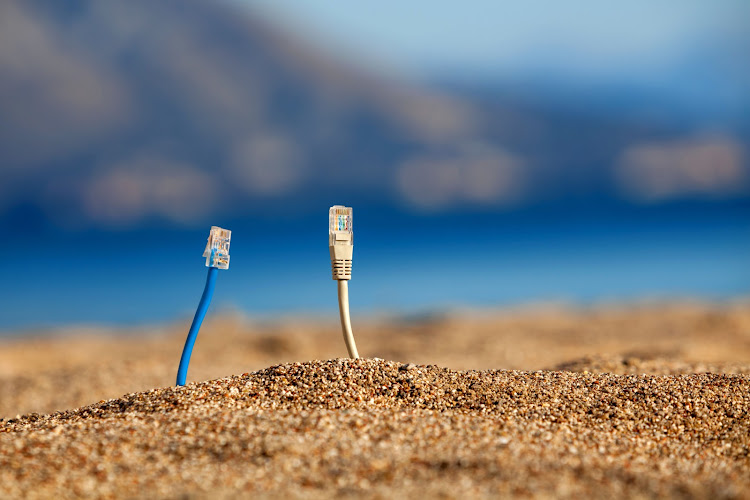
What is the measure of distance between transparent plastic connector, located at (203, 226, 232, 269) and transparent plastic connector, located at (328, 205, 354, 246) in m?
0.82

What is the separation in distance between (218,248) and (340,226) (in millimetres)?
1000

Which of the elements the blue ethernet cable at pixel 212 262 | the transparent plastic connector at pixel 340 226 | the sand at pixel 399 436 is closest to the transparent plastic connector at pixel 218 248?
the blue ethernet cable at pixel 212 262

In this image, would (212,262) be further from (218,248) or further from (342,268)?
(342,268)

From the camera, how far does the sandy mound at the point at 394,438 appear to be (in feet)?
11.5

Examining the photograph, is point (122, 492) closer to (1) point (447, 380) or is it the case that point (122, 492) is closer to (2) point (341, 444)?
(2) point (341, 444)

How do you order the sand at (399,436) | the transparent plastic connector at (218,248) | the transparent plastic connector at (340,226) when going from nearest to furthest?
the sand at (399,436)
the transparent plastic connector at (218,248)
the transparent plastic connector at (340,226)

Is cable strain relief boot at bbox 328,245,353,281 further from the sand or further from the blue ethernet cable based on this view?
the blue ethernet cable

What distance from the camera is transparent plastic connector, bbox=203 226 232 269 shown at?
5.30 meters

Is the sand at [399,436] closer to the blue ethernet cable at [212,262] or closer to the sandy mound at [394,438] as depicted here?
the sandy mound at [394,438]

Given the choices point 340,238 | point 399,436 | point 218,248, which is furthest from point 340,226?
point 399,436

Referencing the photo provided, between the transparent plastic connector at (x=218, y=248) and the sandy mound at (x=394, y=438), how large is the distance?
963mm

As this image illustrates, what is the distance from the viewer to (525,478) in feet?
11.5

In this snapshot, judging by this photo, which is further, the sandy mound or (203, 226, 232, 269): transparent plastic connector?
(203, 226, 232, 269): transparent plastic connector

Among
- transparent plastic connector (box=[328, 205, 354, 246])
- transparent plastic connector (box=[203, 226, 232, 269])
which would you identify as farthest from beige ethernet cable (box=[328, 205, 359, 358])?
transparent plastic connector (box=[203, 226, 232, 269])
